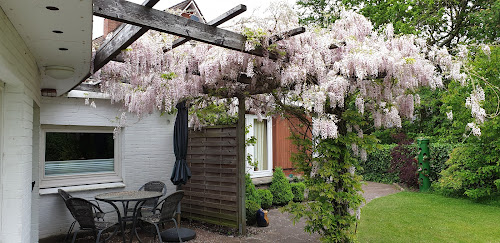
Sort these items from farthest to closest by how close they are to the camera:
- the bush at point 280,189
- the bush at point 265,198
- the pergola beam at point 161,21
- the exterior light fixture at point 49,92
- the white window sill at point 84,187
Answer: the bush at point 280,189
the bush at point 265,198
the white window sill at point 84,187
the exterior light fixture at point 49,92
the pergola beam at point 161,21

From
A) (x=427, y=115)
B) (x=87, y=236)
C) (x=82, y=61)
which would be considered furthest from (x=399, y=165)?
(x=82, y=61)

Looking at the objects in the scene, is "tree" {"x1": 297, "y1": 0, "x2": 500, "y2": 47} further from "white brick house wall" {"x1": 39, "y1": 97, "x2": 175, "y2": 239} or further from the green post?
"white brick house wall" {"x1": 39, "y1": 97, "x2": 175, "y2": 239}

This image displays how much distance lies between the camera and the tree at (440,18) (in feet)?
40.8

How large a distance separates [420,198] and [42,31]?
8639 mm

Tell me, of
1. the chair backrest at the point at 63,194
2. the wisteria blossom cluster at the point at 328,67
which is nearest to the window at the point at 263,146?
the wisteria blossom cluster at the point at 328,67

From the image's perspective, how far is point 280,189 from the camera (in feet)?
26.5

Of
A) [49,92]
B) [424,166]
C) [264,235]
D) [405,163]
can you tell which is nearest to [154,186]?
[264,235]

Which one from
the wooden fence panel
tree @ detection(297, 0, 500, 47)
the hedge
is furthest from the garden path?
tree @ detection(297, 0, 500, 47)

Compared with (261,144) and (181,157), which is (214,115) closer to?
(181,157)

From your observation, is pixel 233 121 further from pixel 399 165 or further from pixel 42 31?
pixel 399 165

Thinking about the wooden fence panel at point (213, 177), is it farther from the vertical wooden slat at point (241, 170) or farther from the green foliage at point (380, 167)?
the green foliage at point (380, 167)

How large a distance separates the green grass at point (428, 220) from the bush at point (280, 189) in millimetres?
1712

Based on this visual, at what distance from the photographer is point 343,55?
4012 mm

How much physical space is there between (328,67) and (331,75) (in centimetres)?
23
